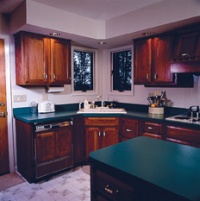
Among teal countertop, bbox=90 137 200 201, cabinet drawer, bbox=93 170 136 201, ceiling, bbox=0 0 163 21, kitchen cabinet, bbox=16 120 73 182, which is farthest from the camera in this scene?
kitchen cabinet, bbox=16 120 73 182

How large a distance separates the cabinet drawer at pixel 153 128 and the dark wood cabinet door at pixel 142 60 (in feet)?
2.37

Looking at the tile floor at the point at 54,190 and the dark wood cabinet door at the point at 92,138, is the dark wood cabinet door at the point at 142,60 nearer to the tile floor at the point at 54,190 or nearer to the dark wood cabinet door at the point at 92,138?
the dark wood cabinet door at the point at 92,138

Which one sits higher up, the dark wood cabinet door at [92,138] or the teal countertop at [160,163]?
the teal countertop at [160,163]

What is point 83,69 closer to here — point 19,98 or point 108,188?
point 19,98

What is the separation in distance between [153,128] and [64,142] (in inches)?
54.1

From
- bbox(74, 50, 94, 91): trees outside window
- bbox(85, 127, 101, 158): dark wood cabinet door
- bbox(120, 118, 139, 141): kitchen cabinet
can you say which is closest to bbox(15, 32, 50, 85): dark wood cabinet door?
bbox(74, 50, 94, 91): trees outside window

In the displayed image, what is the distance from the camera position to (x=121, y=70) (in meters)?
4.09

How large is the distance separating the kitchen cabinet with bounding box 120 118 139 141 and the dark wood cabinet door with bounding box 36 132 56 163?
1126 millimetres

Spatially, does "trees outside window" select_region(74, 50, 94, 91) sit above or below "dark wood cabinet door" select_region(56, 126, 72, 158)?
above

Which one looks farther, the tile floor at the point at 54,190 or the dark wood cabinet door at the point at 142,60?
the dark wood cabinet door at the point at 142,60

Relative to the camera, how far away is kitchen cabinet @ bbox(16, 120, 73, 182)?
2.74m

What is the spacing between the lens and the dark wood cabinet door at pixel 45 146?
277cm

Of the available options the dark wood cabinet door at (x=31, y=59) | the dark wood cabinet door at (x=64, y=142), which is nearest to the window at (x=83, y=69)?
the dark wood cabinet door at (x=31, y=59)

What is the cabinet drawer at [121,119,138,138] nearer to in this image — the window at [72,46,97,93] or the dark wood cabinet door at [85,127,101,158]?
the dark wood cabinet door at [85,127,101,158]
